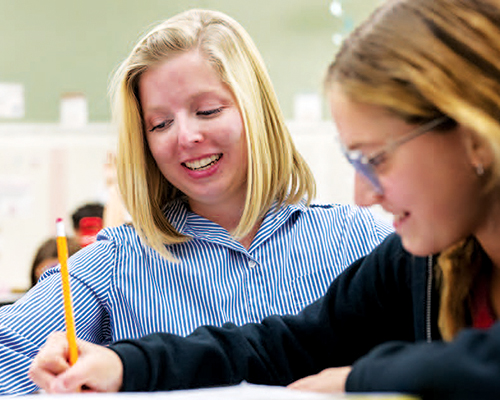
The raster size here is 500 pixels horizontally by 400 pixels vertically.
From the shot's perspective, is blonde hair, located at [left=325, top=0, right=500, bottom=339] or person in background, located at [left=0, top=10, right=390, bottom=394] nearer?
A: blonde hair, located at [left=325, top=0, right=500, bottom=339]

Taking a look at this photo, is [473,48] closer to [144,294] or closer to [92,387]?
[92,387]

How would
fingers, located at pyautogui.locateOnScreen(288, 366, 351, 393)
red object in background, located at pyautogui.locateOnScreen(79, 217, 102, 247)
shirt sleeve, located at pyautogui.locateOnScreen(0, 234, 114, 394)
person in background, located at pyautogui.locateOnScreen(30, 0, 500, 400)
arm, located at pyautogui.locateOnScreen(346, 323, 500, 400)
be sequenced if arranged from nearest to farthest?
1. arm, located at pyautogui.locateOnScreen(346, 323, 500, 400)
2. person in background, located at pyautogui.locateOnScreen(30, 0, 500, 400)
3. fingers, located at pyautogui.locateOnScreen(288, 366, 351, 393)
4. shirt sleeve, located at pyautogui.locateOnScreen(0, 234, 114, 394)
5. red object in background, located at pyautogui.locateOnScreen(79, 217, 102, 247)

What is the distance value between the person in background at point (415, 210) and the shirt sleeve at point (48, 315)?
0.79ft

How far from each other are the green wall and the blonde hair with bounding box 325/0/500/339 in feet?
13.6

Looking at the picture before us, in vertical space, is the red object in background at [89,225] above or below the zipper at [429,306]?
→ above

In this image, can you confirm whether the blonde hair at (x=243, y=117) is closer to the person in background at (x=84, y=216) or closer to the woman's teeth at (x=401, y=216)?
the woman's teeth at (x=401, y=216)

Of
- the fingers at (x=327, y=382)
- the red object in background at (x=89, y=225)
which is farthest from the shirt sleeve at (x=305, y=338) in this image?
the red object in background at (x=89, y=225)

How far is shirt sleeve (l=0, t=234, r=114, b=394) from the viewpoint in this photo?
1.09 metres

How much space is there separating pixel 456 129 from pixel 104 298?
0.69 meters

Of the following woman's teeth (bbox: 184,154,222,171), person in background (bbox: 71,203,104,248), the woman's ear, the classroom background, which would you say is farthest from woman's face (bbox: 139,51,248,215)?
the classroom background

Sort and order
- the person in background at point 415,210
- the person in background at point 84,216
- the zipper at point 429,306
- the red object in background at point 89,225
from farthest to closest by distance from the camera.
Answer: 1. the person in background at point 84,216
2. the red object in background at point 89,225
3. the zipper at point 429,306
4. the person in background at point 415,210

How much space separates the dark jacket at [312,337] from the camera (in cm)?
87

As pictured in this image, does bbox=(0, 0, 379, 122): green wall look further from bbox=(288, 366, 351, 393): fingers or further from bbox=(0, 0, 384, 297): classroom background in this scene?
bbox=(288, 366, 351, 393): fingers

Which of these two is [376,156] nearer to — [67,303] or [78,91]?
[67,303]
